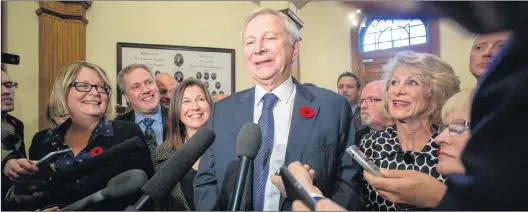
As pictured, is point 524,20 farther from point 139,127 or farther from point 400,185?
point 139,127

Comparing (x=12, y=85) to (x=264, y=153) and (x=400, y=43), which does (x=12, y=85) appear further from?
(x=400, y=43)

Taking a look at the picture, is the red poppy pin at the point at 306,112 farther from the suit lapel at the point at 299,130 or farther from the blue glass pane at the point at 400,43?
the blue glass pane at the point at 400,43

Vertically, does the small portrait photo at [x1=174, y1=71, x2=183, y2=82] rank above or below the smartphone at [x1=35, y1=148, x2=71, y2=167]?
above

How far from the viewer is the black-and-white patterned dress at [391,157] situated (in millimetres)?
910

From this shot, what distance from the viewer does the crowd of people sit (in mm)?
884

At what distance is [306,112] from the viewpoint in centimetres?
92

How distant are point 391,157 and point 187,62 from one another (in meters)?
0.56

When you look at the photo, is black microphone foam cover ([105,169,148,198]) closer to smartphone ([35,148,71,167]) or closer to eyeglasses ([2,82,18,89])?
smartphone ([35,148,71,167])

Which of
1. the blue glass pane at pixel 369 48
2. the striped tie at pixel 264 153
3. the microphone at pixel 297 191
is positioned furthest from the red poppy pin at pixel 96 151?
the blue glass pane at pixel 369 48

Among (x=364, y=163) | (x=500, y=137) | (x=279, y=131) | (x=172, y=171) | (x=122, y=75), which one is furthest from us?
(x=122, y=75)

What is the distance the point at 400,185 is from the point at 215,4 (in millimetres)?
650

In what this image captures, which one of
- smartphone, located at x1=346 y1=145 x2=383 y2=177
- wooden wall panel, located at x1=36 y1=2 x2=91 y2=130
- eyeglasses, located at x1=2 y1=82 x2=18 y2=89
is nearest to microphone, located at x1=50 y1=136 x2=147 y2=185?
wooden wall panel, located at x1=36 y1=2 x2=91 y2=130

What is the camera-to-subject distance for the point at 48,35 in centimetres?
102

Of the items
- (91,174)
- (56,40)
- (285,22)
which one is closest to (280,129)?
(285,22)
